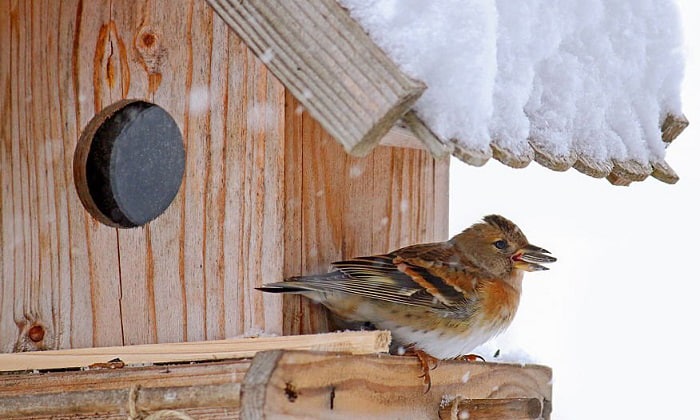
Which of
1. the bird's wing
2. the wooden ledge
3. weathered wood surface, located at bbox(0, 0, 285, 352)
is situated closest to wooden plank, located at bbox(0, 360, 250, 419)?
the wooden ledge

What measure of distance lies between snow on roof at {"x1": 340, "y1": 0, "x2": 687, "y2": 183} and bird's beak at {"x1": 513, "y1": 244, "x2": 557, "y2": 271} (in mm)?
442

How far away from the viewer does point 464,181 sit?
5941 mm

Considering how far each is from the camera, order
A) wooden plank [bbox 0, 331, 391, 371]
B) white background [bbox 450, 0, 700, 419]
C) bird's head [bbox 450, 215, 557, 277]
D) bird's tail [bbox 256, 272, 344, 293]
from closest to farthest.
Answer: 1. wooden plank [bbox 0, 331, 391, 371]
2. bird's tail [bbox 256, 272, 344, 293]
3. bird's head [bbox 450, 215, 557, 277]
4. white background [bbox 450, 0, 700, 419]

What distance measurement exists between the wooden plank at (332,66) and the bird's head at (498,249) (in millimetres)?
1093

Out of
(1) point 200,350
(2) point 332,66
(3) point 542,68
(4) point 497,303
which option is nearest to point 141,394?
(1) point 200,350

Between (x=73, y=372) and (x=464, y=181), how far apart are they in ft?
10.2

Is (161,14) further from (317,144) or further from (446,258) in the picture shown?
(446,258)

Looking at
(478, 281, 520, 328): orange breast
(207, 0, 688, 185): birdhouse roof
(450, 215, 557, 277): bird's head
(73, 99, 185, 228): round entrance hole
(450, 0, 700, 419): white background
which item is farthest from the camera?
(450, 0, 700, 419): white background

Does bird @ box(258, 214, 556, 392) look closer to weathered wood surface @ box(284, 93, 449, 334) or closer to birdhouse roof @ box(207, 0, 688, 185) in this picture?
weathered wood surface @ box(284, 93, 449, 334)

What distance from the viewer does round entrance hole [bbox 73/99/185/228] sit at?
337 cm

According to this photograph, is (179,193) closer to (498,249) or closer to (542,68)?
(542,68)

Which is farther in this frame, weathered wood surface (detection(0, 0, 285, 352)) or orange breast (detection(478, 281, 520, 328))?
orange breast (detection(478, 281, 520, 328))

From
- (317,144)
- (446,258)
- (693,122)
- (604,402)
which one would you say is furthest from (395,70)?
(693,122)

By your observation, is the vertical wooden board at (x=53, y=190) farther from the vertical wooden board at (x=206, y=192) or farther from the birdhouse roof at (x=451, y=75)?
the birdhouse roof at (x=451, y=75)
